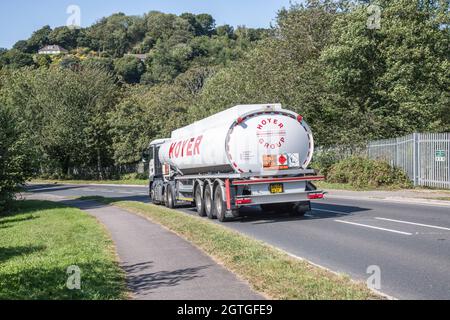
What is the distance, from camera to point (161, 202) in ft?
87.7

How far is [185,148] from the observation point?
21.8 m

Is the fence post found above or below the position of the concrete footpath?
above

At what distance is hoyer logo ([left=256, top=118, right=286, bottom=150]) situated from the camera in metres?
17.0

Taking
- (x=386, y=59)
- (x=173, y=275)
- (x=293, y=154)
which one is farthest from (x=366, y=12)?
(x=173, y=275)

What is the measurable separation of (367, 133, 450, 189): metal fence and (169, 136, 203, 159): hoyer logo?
10928 mm

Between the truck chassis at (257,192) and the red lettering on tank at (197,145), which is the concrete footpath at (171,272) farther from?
the red lettering on tank at (197,145)

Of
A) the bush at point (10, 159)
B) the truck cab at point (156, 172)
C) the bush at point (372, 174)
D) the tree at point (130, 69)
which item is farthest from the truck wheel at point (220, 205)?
the tree at point (130, 69)

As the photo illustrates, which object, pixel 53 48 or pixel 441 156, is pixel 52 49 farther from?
pixel 441 156

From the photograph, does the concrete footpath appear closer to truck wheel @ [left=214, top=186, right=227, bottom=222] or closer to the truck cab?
truck wheel @ [left=214, top=186, right=227, bottom=222]

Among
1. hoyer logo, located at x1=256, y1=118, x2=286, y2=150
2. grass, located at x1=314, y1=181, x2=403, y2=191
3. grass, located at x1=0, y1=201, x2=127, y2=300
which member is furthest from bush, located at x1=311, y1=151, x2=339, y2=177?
grass, located at x1=0, y1=201, x2=127, y2=300

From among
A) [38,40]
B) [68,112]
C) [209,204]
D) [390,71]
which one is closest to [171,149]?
[209,204]

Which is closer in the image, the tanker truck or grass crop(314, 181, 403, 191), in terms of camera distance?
the tanker truck

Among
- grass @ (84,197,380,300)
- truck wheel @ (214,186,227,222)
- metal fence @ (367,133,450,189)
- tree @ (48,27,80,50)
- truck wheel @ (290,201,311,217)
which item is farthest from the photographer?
tree @ (48,27,80,50)

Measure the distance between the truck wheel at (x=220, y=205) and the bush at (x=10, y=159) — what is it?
16226 mm
